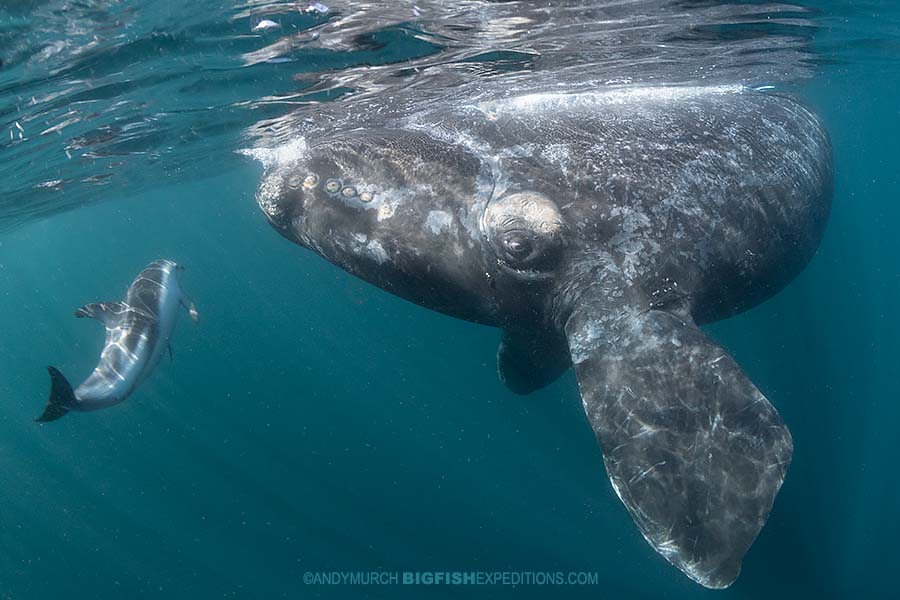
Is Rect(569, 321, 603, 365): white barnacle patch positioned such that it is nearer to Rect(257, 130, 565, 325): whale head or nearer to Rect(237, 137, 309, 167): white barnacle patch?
Rect(257, 130, 565, 325): whale head

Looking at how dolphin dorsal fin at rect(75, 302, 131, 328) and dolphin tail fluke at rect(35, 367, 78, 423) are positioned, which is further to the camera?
dolphin dorsal fin at rect(75, 302, 131, 328)

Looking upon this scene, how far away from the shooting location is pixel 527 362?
7.78m

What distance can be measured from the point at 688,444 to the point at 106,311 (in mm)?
13586

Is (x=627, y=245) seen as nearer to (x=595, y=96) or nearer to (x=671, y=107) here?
(x=671, y=107)

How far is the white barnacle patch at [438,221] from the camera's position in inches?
231

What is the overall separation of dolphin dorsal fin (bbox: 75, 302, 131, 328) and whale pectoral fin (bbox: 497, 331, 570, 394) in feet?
33.3

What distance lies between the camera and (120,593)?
131 feet

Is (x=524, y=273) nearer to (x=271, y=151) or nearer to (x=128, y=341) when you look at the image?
(x=128, y=341)

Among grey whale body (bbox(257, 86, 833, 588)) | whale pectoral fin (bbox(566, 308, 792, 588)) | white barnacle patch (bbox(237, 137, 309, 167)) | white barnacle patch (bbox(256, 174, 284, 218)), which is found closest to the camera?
whale pectoral fin (bbox(566, 308, 792, 588))

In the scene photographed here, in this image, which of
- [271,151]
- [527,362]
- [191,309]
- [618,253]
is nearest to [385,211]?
[618,253]

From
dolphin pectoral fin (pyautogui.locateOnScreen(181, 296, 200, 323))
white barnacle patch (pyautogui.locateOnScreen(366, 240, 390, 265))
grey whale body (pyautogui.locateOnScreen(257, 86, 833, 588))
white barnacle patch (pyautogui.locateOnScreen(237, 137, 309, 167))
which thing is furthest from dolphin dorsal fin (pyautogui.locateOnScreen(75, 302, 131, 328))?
white barnacle patch (pyautogui.locateOnScreen(366, 240, 390, 265))

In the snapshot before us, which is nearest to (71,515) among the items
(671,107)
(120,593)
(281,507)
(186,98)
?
(120,593)

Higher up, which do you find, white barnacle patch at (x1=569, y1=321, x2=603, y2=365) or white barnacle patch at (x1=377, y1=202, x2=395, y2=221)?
white barnacle patch at (x1=377, y1=202, x2=395, y2=221)

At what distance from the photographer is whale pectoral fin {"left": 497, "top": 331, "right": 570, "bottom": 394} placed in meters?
7.06
